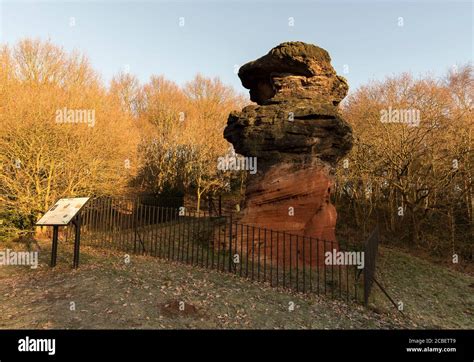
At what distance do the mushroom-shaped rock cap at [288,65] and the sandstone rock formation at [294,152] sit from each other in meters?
0.04

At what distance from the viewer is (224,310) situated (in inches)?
266

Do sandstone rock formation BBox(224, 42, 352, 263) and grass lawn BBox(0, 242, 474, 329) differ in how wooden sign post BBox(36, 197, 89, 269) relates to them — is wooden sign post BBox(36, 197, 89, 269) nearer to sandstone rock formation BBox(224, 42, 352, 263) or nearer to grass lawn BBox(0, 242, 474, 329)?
Answer: grass lawn BBox(0, 242, 474, 329)

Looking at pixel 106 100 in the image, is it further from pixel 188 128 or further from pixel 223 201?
pixel 223 201

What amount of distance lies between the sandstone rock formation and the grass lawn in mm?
3142

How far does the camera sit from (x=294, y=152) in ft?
38.1

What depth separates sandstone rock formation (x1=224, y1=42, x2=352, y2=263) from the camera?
444 inches

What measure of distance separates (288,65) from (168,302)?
10.4 meters

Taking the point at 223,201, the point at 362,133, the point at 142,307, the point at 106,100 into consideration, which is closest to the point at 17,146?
the point at 106,100

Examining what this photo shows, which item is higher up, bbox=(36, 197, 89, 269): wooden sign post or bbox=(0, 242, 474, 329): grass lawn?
bbox=(36, 197, 89, 269): wooden sign post

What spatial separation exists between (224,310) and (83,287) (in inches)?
138

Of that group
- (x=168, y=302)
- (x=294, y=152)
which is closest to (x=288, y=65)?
(x=294, y=152)

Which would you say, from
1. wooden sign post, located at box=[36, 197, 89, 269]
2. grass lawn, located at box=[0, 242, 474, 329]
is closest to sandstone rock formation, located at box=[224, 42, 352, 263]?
grass lawn, located at box=[0, 242, 474, 329]

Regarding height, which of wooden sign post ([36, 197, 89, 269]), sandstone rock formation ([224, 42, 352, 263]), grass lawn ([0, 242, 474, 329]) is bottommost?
grass lawn ([0, 242, 474, 329])

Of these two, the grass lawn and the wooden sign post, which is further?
the wooden sign post
